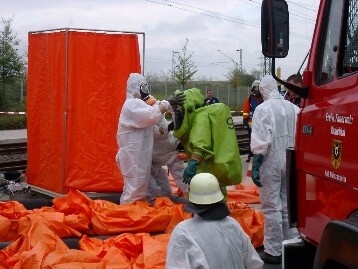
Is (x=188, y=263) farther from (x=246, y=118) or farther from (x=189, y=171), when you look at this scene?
(x=246, y=118)

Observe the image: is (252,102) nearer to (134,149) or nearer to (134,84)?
(134,84)

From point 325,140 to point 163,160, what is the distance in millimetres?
4616

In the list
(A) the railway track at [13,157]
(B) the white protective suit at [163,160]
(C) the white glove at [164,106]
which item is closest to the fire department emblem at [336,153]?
(C) the white glove at [164,106]

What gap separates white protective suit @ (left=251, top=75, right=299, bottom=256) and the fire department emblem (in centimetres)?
261

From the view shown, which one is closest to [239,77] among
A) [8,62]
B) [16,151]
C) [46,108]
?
[8,62]

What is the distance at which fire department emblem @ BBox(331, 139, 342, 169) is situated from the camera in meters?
3.21

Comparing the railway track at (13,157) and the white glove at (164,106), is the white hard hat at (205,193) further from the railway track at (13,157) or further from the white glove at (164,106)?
the railway track at (13,157)

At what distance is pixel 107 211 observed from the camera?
266 inches

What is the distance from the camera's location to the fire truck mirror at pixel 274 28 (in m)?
3.59

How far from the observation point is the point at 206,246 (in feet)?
11.4

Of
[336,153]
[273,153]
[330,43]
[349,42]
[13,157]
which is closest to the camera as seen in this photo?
[336,153]

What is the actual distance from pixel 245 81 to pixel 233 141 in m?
40.6

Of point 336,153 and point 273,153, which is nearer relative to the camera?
point 336,153

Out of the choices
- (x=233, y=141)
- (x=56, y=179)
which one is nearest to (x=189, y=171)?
(x=233, y=141)
